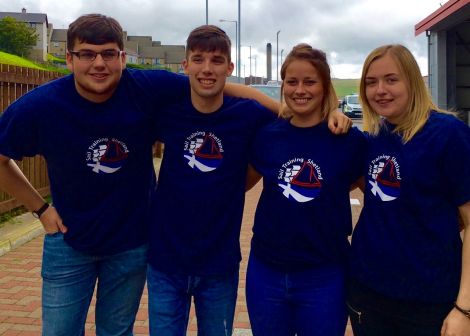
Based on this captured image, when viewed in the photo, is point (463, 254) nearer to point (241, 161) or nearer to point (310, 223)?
point (310, 223)

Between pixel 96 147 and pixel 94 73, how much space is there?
34 centimetres

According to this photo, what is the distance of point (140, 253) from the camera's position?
2697 millimetres

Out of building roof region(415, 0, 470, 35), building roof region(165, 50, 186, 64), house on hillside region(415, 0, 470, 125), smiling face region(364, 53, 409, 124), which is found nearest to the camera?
smiling face region(364, 53, 409, 124)

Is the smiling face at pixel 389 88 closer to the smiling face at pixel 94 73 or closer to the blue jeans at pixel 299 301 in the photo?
the blue jeans at pixel 299 301

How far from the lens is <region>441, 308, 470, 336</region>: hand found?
2.04m

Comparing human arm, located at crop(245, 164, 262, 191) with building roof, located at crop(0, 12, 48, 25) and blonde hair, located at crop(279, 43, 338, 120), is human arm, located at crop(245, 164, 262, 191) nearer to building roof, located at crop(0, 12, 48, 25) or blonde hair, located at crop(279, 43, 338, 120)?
blonde hair, located at crop(279, 43, 338, 120)

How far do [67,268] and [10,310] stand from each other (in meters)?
2.01

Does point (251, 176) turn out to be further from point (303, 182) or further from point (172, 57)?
point (172, 57)

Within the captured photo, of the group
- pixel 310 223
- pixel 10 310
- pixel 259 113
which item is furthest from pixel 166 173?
pixel 10 310

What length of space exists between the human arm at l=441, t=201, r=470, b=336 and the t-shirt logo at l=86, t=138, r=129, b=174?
154 centimetres

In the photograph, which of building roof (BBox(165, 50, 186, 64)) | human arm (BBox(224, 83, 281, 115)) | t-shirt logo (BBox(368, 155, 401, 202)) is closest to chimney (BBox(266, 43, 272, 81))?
building roof (BBox(165, 50, 186, 64))

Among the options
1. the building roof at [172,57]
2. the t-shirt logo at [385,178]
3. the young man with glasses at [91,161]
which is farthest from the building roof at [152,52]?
the t-shirt logo at [385,178]

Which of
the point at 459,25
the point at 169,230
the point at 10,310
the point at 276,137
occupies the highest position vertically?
the point at 459,25

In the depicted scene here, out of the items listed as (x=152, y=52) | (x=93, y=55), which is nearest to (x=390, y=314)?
(x=93, y=55)
